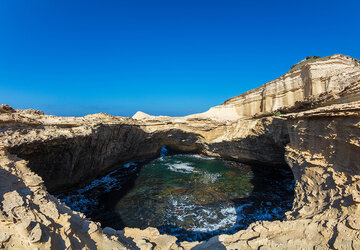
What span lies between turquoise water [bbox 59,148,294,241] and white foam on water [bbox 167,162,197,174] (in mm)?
122

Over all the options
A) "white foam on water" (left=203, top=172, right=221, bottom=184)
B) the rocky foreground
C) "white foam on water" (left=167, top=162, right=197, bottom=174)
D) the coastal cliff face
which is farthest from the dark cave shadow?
the coastal cliff face

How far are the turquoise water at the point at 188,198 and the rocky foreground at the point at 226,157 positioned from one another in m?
2.47

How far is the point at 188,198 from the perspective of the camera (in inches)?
624

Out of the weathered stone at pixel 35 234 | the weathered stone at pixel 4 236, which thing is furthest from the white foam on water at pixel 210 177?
the weathered stone at pixel 4 236

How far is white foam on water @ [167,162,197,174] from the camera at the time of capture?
22.8 meters

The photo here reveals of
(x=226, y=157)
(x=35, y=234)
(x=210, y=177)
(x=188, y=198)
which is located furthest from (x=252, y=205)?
(x=35, y=234)

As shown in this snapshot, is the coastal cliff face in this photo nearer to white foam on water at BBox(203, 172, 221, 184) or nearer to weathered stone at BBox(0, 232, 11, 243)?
white foam on water at BBox(203, 172, 221, 184)

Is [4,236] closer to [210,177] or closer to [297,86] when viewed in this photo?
[210,177]

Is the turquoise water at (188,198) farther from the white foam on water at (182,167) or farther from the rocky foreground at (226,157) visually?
the rocky foreground at (226,157)

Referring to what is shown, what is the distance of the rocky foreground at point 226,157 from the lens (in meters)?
5.77

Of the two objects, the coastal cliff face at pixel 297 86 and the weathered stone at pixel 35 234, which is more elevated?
the coastal cliff face at pixel 297 86

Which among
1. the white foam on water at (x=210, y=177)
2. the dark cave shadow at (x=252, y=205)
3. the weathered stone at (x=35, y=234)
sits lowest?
the dark cave shadow at (x=252, y=205)

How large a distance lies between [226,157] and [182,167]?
695cm

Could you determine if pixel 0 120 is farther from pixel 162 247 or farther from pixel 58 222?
pixel 162 247
